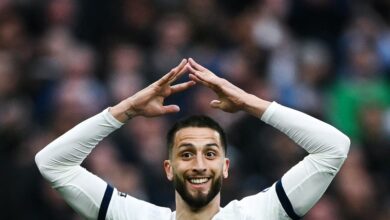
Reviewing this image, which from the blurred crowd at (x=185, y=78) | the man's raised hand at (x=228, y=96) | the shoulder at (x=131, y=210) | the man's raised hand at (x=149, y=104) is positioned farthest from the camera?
the blurred crowd at (x=185, y=78)

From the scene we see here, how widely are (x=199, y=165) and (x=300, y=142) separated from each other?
27.1 inches

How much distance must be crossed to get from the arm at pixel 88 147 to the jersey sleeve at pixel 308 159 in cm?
72

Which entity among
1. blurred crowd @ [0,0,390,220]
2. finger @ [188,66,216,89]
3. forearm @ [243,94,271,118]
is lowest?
blurred crowd @ [0,0,390,220]

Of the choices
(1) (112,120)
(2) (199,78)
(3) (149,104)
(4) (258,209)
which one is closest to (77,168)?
(1) (112,120)

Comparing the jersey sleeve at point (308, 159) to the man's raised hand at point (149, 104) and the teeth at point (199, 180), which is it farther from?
the man's raised hand at point (149, 104)

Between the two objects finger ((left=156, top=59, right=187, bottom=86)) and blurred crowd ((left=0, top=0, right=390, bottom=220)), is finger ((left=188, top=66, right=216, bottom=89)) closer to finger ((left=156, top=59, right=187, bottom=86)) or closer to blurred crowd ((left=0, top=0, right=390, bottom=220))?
finger ((left=156, top=59, right=187, bottom=86))

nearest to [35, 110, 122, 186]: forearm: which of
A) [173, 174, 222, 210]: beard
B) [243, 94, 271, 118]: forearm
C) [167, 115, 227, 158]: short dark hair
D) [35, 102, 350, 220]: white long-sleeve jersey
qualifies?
[35, 102, 350, 220]: white long-sleeve jersey

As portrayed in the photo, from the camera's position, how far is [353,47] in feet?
52.5

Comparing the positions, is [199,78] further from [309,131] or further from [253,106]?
[309,131]

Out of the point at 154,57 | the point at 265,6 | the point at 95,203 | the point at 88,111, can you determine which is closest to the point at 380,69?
the point at 265,6

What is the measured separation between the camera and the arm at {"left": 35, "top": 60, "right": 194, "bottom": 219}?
30.2ft

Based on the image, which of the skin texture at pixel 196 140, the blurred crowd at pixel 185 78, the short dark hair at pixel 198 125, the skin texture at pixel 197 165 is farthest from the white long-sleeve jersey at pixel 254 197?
the blurred crowd at pixel 185 78

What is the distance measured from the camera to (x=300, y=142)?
9.10 meters

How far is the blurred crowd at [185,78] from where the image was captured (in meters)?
13.0
